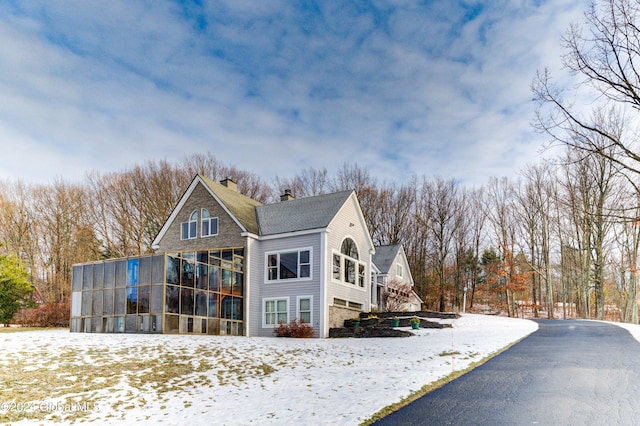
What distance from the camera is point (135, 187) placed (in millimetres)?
36656

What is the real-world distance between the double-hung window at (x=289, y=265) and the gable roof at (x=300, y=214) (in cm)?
112

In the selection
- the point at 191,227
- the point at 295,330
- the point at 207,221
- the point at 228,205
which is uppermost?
the point at 228,205

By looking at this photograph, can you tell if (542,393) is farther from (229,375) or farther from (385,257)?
(385,257)

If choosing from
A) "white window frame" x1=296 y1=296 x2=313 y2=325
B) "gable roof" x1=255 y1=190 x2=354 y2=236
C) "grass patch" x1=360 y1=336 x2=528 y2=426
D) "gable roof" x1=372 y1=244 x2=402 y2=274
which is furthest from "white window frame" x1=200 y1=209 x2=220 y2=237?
"grass patch" x1=360 y1=336 x2=528 y2=426

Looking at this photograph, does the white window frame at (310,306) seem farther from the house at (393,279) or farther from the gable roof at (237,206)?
the house at (393,279)

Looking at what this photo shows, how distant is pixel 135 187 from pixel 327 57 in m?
20.9

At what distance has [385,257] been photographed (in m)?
35.0

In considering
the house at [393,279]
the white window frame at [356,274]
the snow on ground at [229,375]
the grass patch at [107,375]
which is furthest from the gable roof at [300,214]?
the grass patch at [107,375]

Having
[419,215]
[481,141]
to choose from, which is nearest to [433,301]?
[419,215]

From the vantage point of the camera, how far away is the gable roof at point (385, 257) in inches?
1330

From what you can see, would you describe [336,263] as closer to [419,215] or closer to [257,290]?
[257,290]

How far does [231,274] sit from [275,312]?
277 centimetres

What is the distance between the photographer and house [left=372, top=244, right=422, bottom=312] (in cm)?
3020

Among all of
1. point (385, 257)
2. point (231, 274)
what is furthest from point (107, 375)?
point (385, 257)
